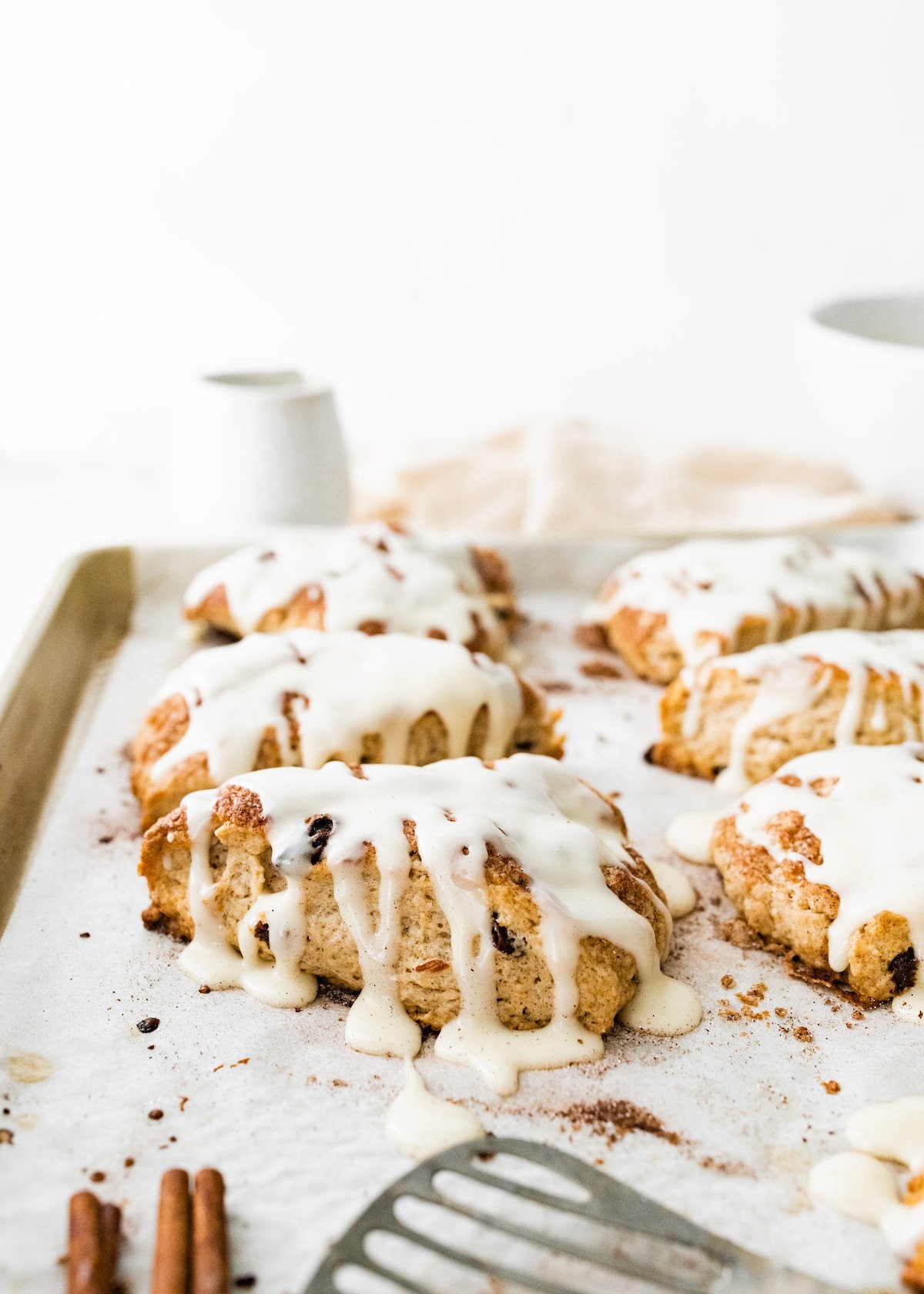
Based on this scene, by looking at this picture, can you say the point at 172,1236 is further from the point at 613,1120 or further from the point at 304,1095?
the point at 613,1120

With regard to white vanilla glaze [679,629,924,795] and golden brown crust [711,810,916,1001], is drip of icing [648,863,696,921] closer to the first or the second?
golden brown crust [711,810,916,1001]

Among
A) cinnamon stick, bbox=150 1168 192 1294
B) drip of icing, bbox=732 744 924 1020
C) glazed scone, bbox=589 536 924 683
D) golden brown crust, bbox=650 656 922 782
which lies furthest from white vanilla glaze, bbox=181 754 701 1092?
glazed scone, bbox=589 536 924 683

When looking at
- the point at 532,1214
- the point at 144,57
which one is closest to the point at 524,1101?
the point at 532,1214

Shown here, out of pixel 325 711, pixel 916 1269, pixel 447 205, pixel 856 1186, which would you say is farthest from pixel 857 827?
pixel 447 205

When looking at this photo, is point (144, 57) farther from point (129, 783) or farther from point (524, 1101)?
point (524, 1101)

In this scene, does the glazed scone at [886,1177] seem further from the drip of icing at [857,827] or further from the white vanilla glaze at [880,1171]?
the drip of icing at [857,827]
